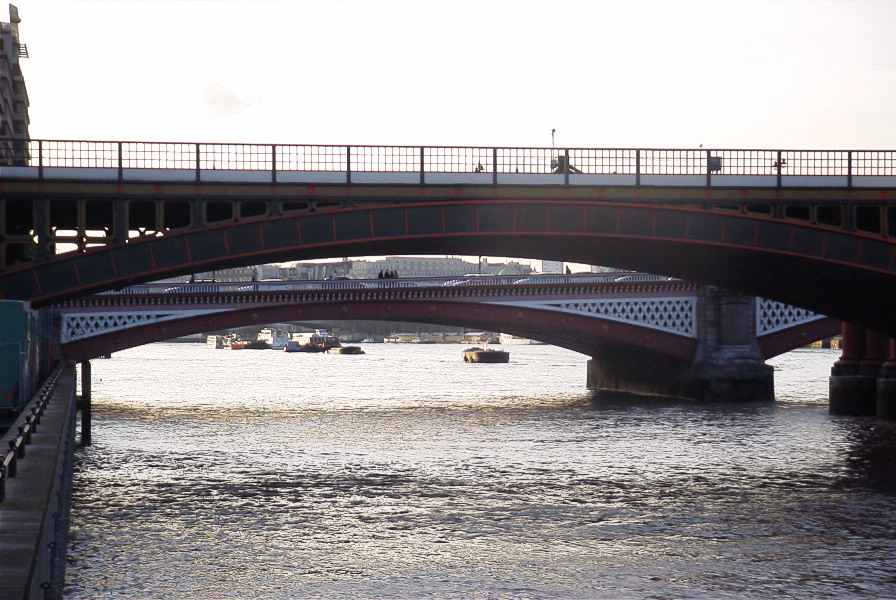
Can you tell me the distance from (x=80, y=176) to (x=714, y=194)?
2208cm

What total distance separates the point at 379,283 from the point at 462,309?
5.72 m

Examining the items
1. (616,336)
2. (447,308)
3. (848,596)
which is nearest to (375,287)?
(447,308)

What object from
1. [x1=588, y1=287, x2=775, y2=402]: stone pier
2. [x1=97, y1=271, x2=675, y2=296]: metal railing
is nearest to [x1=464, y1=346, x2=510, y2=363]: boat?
[x1=97, y1=271, x2=675, y2=296]: metal railing

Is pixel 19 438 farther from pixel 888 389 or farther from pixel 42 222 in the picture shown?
pixel 888 389

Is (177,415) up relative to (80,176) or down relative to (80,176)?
down

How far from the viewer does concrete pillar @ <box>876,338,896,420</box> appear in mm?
62750

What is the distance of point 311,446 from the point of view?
52.9 m

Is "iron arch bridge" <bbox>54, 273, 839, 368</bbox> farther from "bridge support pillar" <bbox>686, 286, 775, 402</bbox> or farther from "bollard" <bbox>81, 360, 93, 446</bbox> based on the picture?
"bollard" <bbox>81, 360, 93, 446</bbox>

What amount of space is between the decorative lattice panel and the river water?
10294 mm

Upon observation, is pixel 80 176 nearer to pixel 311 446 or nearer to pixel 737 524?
pixel 311 446

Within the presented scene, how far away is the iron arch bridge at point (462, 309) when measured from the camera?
82.2 metres

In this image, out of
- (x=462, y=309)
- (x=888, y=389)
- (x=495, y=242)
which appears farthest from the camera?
(x=462, y=309)

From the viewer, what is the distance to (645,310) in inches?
3302

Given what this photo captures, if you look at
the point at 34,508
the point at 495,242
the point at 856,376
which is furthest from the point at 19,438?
the point at 856,376
